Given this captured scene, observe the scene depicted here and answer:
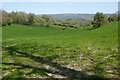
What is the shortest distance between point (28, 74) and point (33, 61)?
3.57m

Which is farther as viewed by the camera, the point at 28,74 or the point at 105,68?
the point at 105,68

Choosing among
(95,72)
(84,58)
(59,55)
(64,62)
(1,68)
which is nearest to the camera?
(95,72)

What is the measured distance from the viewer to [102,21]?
81.8 meters

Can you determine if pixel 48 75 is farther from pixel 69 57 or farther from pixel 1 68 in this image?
pixel 69 57

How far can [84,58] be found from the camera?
50.4 feet

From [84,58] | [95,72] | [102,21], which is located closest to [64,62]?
[84,58]

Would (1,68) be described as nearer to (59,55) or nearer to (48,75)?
(48,75)

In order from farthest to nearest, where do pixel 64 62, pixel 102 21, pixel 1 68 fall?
pixel 102 21 → pixel 64 62 → pixel 1 68

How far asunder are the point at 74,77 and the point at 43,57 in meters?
5.45

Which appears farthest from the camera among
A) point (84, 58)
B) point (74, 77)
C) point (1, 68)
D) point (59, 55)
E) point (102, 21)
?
point (102, 21)

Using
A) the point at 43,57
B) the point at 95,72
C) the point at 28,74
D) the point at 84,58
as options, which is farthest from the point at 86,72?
the point at 43,57

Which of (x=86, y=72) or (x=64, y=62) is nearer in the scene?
(x=86, y=72)

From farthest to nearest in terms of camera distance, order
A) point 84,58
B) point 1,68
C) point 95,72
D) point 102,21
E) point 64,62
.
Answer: point 102,21
point 84,58
point 64,62
point 1,68
point 95,72

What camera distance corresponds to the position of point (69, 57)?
623 inches
